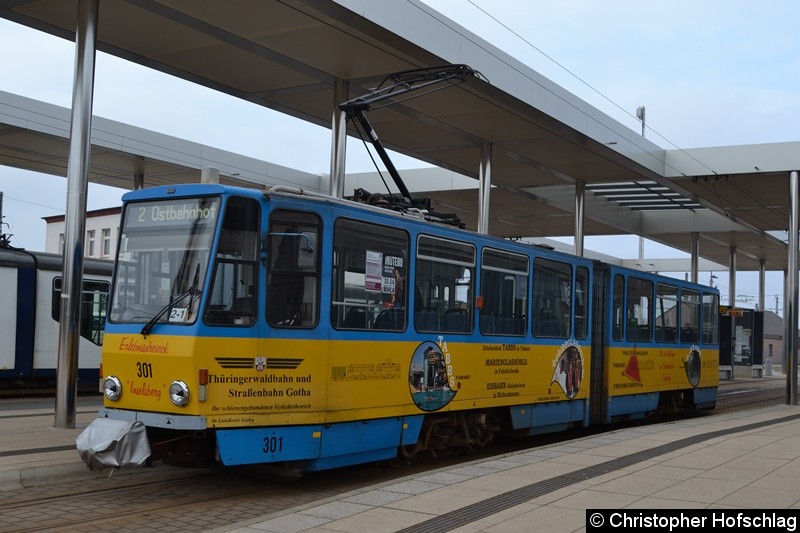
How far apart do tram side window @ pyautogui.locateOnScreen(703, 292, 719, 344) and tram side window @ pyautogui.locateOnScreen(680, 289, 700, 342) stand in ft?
1.74

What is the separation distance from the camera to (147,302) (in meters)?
9.30

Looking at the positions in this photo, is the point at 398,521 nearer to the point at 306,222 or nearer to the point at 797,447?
the point at 306,222

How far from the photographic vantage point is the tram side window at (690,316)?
19833 millimetres

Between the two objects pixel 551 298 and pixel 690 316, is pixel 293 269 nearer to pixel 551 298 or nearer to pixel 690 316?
pixel 551 298

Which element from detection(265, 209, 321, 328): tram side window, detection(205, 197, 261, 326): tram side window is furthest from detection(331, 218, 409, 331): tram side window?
detection(205, 197, 261, 326): tram side window

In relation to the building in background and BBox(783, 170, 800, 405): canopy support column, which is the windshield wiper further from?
the building in background

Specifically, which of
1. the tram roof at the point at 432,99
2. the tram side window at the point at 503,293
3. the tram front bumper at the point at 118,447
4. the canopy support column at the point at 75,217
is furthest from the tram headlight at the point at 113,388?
the tram roof at the point at 432,99

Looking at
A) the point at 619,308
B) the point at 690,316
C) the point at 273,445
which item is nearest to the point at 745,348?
the point at 690,316

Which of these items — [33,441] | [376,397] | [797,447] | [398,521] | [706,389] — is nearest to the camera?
[398,521]

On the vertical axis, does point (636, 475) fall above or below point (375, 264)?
below

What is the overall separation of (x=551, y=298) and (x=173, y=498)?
23.2 ft

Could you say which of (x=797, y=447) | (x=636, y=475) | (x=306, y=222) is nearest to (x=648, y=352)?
(x=797, y=447)

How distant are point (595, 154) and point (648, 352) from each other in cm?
653

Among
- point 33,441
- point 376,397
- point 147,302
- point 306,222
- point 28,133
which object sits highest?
point 28,133
